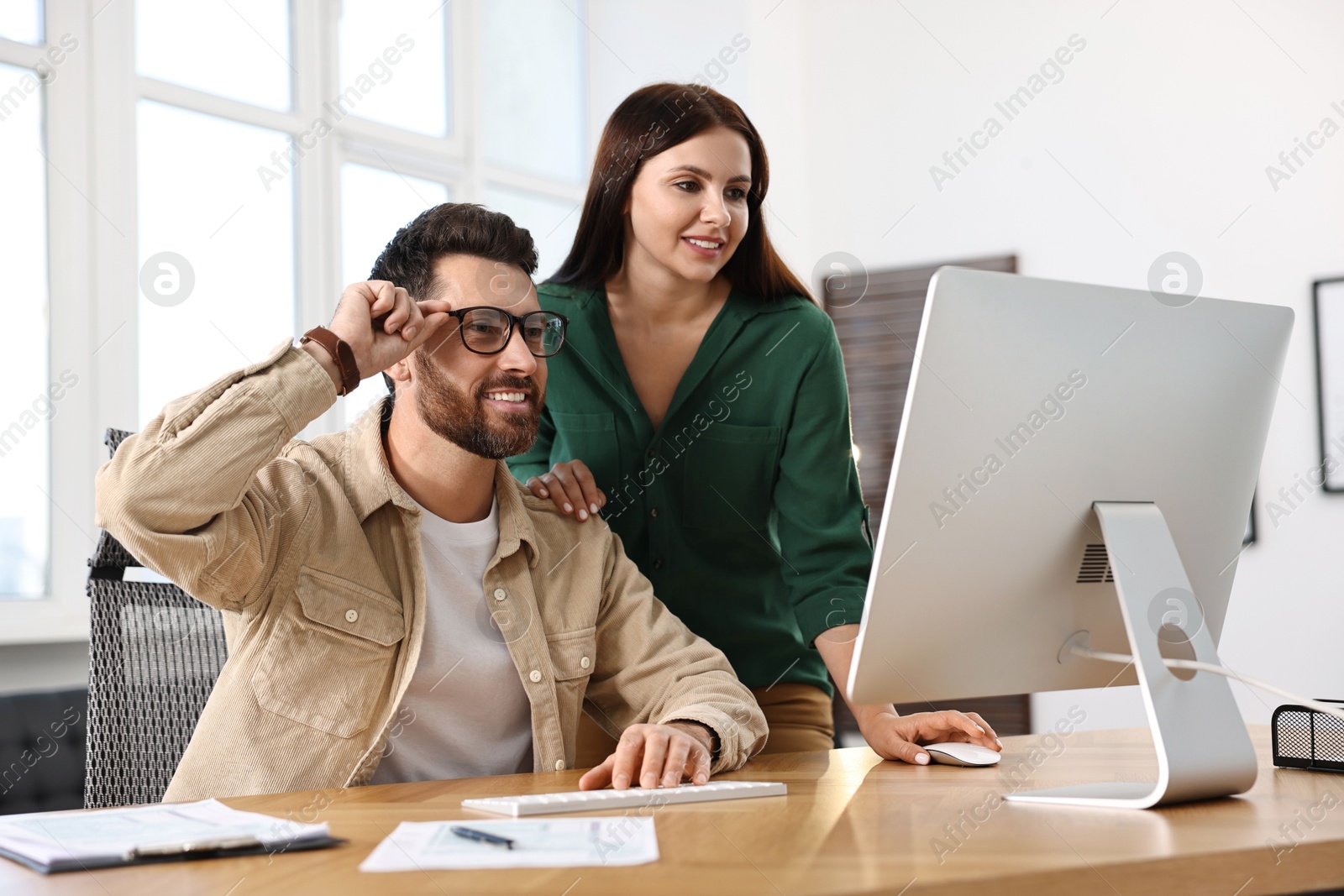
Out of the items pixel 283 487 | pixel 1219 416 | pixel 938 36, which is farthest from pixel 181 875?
pixel 938 36

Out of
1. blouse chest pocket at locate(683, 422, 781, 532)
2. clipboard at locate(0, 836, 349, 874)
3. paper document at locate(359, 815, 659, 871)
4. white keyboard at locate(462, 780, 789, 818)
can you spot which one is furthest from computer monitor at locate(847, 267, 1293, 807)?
blouse chest pocket at locate(683, 422, 781, 532)

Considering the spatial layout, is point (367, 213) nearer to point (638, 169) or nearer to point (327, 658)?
point (638, 169)

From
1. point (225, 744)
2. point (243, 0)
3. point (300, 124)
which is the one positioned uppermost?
point (243, 0)

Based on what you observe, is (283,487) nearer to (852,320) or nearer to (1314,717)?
(1314,717)

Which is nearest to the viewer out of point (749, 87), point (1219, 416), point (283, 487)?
point (1219, 416)

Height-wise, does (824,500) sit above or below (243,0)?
below

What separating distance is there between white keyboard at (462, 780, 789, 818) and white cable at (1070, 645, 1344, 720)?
0.35 metres

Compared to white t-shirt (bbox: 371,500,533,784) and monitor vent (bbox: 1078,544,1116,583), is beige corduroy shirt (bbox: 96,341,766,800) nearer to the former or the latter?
white t-shirt (bbox: 371,500,533,784)

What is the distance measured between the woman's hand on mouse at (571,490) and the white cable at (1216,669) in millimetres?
822

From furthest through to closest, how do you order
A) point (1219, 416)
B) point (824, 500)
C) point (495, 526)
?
1. point (824, 500)
2. point (495, 526)
3. point (1219, 416)

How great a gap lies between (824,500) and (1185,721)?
884 mm

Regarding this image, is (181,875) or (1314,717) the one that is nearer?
(181,875)

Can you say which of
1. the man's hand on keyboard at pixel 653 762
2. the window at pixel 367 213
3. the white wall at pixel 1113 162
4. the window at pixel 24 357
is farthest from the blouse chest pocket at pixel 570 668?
the white wall at pixel 1113 162

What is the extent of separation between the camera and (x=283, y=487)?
157 centimetres
